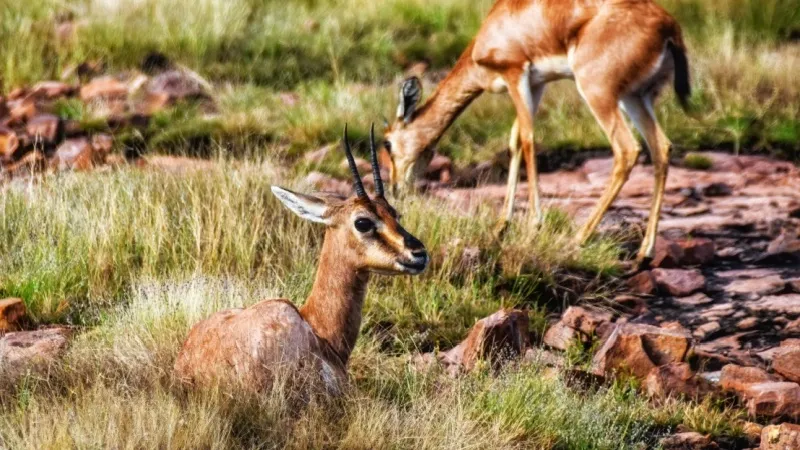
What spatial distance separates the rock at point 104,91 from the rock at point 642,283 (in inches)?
216

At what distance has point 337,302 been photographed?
5.57 m

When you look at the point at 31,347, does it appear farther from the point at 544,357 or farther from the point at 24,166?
the point at 24,166

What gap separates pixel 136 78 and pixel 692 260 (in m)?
5.86

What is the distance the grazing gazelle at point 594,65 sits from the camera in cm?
912

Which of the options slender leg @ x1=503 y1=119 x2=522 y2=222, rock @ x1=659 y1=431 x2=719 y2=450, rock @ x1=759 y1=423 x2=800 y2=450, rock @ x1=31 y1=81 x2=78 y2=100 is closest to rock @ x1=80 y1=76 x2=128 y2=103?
rock @ x1=31 y1=81 x2=78 y2=100

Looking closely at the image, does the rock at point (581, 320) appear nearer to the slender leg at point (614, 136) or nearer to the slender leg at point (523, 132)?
the slender leg at point (614, 136)

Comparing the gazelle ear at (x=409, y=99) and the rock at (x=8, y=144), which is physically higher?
the gazelle ear at (x=409, y=99)

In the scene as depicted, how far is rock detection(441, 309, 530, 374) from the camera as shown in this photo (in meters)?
6.54

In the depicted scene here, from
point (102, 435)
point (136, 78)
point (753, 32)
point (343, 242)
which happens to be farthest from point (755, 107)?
point (102, 435)

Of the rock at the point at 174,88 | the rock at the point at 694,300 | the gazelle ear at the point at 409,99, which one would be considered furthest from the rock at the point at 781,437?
the rock at the point at 174,88

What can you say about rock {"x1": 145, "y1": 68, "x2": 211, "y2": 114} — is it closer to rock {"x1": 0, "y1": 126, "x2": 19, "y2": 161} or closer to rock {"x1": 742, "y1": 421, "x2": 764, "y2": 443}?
rock {"x1": 0, "y1": 126, "x2": 19, "y2": 161}

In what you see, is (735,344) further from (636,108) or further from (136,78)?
(136,78)

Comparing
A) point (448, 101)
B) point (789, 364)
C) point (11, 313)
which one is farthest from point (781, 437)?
point (448, 101)

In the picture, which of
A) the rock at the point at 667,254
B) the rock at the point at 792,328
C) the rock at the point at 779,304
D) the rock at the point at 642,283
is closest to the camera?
the rock at the point at 792,328
